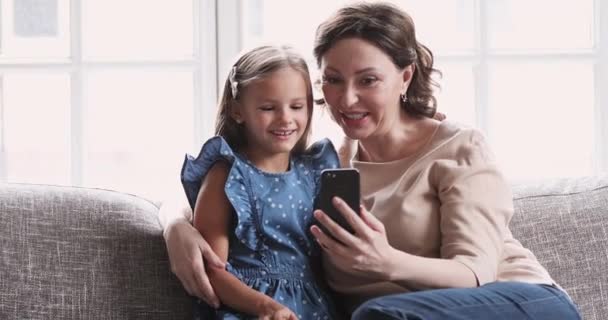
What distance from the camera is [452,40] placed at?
3.15m

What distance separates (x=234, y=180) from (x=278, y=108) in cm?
17

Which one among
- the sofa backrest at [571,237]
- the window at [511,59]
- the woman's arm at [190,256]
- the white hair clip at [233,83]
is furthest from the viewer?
the window at [511,59]

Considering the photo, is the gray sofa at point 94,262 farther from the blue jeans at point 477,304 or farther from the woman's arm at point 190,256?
the blue jeans at point 477,304

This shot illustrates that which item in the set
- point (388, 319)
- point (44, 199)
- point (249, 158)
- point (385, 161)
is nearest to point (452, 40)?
point (385, 161)

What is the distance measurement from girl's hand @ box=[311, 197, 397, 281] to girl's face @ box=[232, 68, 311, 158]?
9.6 inches

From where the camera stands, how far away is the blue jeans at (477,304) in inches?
64.1

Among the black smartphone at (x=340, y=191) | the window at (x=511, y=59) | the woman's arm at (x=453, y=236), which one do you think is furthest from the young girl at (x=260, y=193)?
the window at (x=511, y=59)

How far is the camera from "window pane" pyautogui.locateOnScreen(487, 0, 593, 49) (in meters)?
3.15

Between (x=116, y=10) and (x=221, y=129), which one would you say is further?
(x=116, y=10)

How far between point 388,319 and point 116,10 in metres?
1.92

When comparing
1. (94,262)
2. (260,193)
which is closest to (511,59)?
(260,193)

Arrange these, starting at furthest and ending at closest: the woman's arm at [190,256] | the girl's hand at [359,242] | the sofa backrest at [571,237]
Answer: the sofa backrest at [571,237], the woman's arm at [190,256], the girl's hand at [359,242]

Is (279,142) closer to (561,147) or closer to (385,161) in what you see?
(385,161)

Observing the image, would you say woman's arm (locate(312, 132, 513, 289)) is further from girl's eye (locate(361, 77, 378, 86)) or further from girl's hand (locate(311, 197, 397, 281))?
girl's eye (locate(361, 77, 378, 86))
